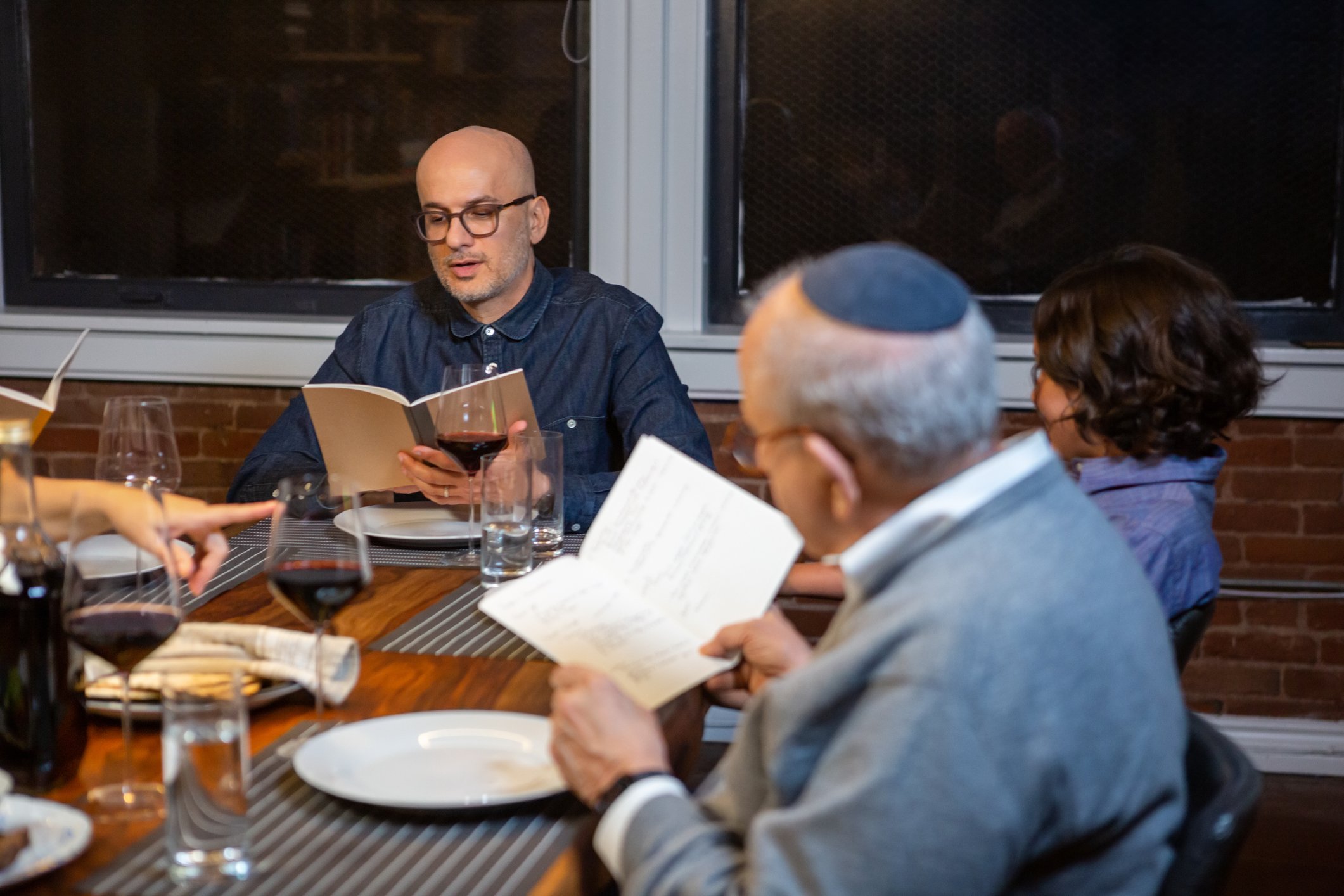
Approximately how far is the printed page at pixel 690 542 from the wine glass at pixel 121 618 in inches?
18.1

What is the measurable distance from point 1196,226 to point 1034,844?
257 cm

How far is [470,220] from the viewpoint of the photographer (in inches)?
99.2

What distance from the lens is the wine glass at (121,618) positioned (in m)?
1.01

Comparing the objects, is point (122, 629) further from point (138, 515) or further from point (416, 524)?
point (416, 524)

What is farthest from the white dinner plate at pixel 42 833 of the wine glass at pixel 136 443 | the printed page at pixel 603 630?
the wine glass at pixel 136 443

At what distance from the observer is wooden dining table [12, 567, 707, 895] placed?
94 centimetres

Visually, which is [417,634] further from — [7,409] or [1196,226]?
[1196,226]

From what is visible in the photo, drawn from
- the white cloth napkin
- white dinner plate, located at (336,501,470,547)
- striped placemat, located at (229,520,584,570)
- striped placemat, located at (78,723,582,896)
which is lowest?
striped placemat, located at (229,520,584,570)

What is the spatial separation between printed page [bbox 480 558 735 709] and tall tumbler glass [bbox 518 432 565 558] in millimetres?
256

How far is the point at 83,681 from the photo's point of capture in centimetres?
111

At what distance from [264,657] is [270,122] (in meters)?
2.42

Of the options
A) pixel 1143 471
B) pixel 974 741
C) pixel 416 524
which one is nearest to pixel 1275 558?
pixel 1143 471

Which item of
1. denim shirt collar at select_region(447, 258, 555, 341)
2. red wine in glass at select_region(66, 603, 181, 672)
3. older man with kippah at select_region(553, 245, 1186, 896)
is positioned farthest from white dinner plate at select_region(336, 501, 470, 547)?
older man with kippah at select_region(553, 245, 1186, 896)

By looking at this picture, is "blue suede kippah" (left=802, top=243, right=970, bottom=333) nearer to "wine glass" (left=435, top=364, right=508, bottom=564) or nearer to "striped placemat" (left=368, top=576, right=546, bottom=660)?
"striped placemat" (left=368, top=576, right=546, bottom=660)
